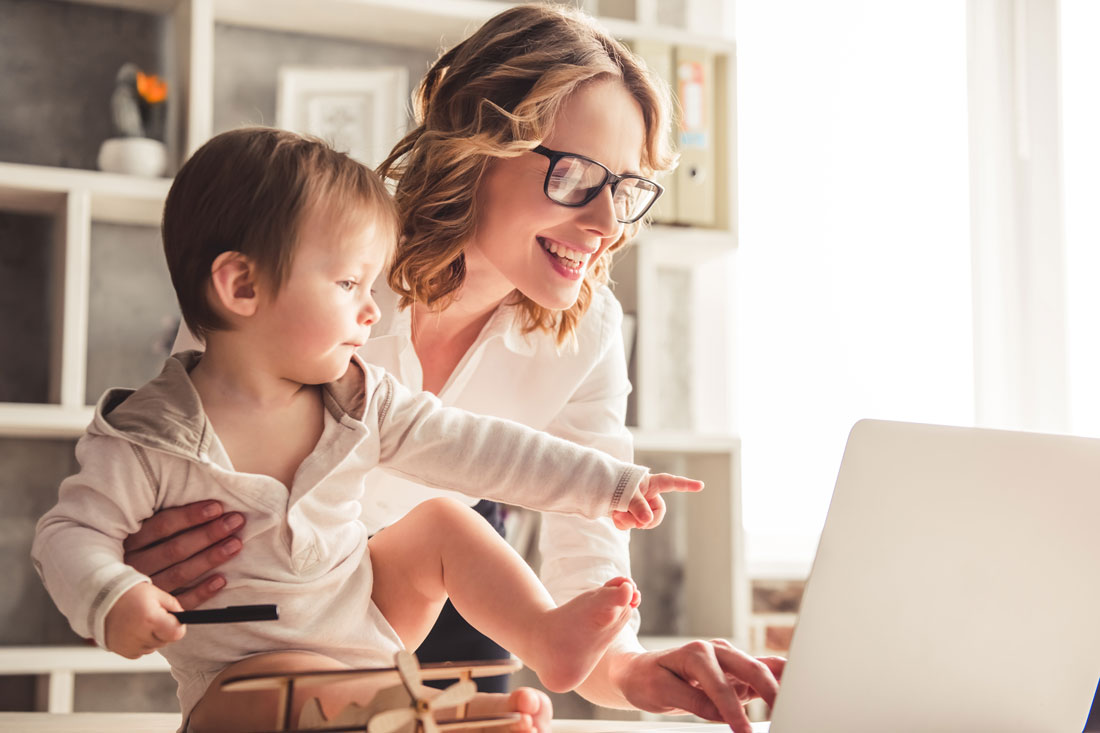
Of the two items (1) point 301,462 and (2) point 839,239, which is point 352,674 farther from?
(2) point 839,239

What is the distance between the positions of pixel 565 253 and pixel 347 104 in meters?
1.39

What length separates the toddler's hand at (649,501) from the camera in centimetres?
95

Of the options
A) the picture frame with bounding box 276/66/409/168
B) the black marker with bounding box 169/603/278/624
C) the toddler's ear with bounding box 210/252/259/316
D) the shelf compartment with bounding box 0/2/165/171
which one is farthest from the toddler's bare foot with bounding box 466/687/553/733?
the shelf compartment with bounding box 0/2/165/171

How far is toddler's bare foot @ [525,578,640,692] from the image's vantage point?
844 millimetres

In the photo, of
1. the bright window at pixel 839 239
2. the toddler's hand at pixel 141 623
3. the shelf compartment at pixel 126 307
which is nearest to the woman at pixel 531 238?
the toddler's hand at pixel 141 623

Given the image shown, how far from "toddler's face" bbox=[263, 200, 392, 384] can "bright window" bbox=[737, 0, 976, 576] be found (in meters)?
2.28

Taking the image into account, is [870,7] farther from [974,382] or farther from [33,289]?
[33,289]

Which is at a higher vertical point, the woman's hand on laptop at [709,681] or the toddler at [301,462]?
the toddler at [301,462]

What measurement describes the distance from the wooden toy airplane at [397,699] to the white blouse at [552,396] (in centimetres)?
65

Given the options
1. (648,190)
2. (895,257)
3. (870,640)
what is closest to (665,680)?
(870,640)

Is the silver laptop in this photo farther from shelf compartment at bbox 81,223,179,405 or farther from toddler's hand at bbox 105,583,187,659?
shelf compartment at bbox 81,223,179,405

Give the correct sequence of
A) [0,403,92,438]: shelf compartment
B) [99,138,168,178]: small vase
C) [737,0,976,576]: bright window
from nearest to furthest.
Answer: [0,403,92,438]: shelf compartment < [99,138,168,178]: small vase < [737,0,976,576]: bright window

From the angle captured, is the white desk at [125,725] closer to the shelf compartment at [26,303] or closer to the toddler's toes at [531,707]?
the toddler's toes at [531,707]

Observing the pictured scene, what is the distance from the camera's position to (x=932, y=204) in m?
3.25
